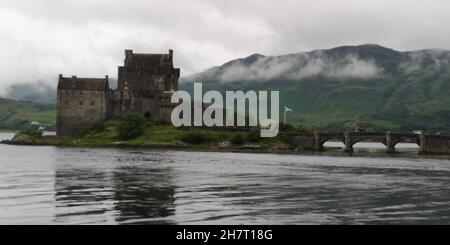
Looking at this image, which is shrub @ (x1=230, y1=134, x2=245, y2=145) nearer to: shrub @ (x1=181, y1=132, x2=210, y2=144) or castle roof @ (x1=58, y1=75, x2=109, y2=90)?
shrub @ (x1=181, y1=132, x2=210, y2=144)

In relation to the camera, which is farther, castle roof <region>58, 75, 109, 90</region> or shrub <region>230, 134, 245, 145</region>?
castle roof <region>58, 75, 109, 90</region>

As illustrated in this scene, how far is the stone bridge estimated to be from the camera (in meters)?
122

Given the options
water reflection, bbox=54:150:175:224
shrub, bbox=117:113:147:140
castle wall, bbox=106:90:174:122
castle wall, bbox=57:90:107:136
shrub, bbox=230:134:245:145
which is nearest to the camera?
water reflection, bbox=54:150:175:224

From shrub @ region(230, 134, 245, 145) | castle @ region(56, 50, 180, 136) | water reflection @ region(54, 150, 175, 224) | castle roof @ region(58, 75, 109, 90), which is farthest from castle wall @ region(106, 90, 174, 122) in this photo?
water reflection @ region(54, 150, 175, 224)

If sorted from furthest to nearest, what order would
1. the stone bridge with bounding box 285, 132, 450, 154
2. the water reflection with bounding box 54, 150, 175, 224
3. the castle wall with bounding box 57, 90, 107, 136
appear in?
1. the castle wall with bounding box 57, 90, 107, 136
2. the stone bridge with bounding box 285, 132, 450, 154
3. the water reflection with bounding box 54, 150, 175, 224

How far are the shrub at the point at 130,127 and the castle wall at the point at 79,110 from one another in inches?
A: 352

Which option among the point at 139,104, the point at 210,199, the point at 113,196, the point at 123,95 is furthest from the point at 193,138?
the point at 210,199

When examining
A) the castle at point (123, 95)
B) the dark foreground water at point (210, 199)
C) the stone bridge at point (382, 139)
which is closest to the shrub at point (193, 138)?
the castle at point (123, 95)

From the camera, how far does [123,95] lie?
126500mm

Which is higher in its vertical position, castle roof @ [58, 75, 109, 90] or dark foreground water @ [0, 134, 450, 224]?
castle roof @ [58, 75, 109, 90]

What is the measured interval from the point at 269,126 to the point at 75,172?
82790mm

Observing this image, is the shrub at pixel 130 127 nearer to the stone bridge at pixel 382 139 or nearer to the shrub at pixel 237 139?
the shrub at pixel 237 139

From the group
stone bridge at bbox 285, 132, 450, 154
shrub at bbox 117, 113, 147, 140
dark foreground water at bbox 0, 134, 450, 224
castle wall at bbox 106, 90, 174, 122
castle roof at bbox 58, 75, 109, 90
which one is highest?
castle roof at bbox 58, 75, 109, 90
